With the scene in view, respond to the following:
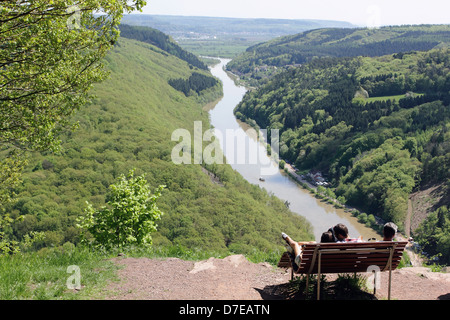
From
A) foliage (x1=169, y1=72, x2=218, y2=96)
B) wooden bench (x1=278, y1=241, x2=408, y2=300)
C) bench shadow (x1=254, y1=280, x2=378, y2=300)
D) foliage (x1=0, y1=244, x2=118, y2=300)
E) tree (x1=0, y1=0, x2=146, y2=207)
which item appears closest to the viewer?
foliage (x1=0, y1=244, x2=118, y2=300)

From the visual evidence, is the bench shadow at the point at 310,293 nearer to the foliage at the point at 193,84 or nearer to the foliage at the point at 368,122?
the foliage at the point at 368,122

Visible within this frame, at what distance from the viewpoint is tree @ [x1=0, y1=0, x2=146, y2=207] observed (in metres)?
9.65

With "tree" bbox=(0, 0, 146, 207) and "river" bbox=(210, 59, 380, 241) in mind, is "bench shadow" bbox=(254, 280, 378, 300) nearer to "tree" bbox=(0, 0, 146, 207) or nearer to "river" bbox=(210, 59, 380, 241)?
"tree" bbox=(0, 0, 146, 207)

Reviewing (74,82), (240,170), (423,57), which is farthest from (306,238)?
(423,57)

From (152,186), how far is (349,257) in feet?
209

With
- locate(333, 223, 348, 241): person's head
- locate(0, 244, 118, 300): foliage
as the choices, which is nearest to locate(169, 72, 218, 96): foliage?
locate(0, 244, 118, 300): foliage

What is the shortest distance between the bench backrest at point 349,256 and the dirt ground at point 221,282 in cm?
67

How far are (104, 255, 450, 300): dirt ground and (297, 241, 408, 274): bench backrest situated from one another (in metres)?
0.67

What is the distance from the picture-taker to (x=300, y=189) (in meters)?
89.4

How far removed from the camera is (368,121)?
114m

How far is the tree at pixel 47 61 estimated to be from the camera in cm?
965

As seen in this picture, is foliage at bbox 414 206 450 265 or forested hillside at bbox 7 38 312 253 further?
foliage at bbox 414 206 450 265
